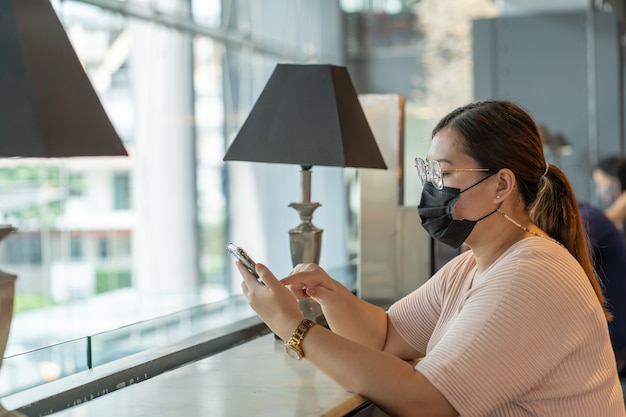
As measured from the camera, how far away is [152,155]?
712 centimetres

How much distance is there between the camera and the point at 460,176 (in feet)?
6.59

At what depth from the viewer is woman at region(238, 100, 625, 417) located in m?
1.81

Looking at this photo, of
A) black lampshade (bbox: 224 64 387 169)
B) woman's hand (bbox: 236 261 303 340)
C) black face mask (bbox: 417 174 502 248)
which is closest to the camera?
woman's hand (bbox: 236 261 303 340)

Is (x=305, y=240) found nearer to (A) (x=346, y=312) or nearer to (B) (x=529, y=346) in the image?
(A) (x=346, y=312)

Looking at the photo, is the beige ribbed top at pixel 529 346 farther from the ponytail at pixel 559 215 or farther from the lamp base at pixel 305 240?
the lamp base at pixel 305 240

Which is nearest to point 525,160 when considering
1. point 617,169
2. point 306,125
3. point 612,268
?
point 306,125

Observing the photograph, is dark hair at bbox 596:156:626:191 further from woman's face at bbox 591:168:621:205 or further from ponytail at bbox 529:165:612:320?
ponytail at bbox 529:165:612:320

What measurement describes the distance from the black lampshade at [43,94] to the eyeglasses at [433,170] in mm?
714

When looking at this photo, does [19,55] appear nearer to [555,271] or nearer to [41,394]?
[41,394]

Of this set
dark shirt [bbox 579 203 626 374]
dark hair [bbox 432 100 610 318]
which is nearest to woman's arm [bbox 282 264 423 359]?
dark hair [bbox 432 100 610 318]

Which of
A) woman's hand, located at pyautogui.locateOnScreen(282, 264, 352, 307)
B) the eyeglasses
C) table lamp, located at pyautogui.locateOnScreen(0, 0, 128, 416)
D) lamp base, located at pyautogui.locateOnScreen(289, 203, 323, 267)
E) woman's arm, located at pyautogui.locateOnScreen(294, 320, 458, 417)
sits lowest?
woman's arm, located at pyautogui.locateOnScreen(294, 320, 458, 417)

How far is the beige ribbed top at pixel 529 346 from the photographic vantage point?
1801mm

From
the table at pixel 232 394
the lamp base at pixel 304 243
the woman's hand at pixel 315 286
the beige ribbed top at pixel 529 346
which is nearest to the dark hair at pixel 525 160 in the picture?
the beige ribbed top at pixel 529 346

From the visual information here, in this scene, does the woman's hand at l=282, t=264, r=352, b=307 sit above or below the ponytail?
below
